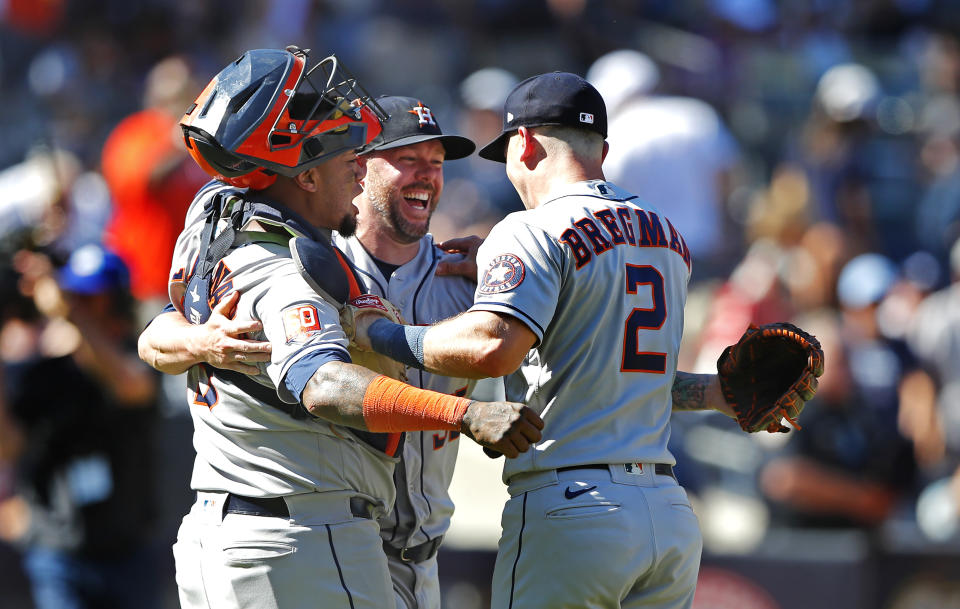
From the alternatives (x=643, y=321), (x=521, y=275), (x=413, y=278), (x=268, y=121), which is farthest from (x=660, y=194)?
(x=268, y=121)

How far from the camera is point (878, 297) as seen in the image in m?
7.98

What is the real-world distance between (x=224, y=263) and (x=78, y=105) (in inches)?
321

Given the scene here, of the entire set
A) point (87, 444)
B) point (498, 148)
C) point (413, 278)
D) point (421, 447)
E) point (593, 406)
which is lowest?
point (87, 444)

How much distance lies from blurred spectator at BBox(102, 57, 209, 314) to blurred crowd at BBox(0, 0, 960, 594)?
19 millimetres

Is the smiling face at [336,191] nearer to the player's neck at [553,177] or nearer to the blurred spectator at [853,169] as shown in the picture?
the player's neck at [553,177]

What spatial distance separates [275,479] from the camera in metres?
3.25

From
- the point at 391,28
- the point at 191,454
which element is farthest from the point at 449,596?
the point at 391,28

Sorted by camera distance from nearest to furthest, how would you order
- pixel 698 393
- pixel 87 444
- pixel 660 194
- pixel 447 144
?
pixel 698 393
pixel 447 144
pixel 87 444
pixel 660 194

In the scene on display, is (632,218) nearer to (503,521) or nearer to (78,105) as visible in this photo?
(503,521)

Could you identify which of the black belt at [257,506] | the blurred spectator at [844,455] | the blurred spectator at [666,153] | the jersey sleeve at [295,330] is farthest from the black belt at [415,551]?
the blurred spectator at [666,153]

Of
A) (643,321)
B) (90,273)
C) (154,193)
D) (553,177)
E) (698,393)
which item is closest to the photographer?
(643,321)

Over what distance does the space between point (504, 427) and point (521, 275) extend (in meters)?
0.72

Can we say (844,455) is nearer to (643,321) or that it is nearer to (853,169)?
(853,169)

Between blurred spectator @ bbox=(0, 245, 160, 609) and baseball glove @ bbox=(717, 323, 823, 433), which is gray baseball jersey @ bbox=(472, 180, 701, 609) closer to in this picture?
baseball glove @ bbox=(717, 323, 823, 433)
